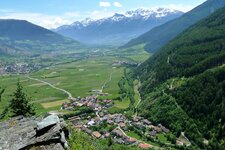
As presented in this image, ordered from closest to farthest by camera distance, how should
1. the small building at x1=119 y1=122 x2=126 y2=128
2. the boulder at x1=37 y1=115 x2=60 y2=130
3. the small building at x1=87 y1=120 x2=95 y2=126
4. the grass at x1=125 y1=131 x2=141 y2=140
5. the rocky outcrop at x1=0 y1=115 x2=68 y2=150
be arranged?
1. the rocky outcrop at x1=0 y1=115 x2=68 y2=150
2. the boulder at x1=37 y1=115 x2=60 y2=130
3. the grass at x1=125 y1=131 x2=141 y2=140
4. the small building at x1=119 y1=122 x2=126 y2=128
5. the small building at x1=87 y1=120 x2=95 y2=126

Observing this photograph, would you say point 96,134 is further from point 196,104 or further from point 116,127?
point 196,104

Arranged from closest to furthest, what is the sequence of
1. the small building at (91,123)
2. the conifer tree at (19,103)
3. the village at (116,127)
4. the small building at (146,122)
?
the conifer tree at (19,103)
the village at (116,127)
the small building at (91,123)
the small building at (146,122)

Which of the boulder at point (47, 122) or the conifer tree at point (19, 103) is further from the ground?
the boulder at point (47, 122)

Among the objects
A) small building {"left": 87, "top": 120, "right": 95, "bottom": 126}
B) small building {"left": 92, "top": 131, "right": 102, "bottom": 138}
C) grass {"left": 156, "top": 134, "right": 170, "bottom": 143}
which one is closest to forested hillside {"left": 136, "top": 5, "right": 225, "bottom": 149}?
grass {"left": 156, "top": 134, "right": 170, "bottom": 143}

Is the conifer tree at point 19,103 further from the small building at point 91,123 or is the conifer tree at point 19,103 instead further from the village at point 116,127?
the small building at point 91,123

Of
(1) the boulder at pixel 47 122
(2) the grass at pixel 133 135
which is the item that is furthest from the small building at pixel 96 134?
(1) the boulder at pixel 47 122

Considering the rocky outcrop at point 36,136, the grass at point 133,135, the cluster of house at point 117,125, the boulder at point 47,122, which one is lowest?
the grass at point 133,135

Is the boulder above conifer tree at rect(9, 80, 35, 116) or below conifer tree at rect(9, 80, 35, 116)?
above

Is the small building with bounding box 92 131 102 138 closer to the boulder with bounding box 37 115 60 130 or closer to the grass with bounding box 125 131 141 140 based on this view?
the grass with bounding box 125 131 141 140

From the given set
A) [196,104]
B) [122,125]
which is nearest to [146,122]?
[122,125]
